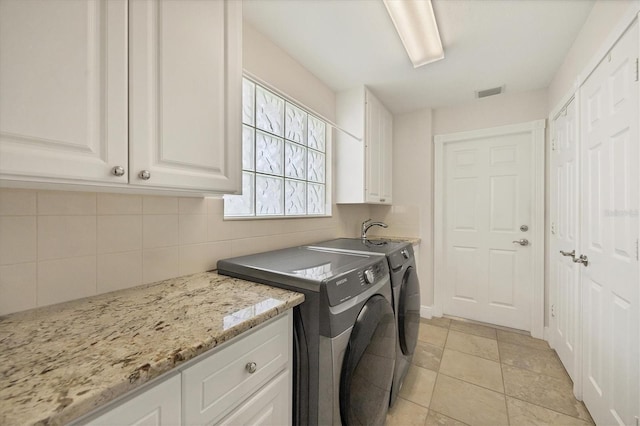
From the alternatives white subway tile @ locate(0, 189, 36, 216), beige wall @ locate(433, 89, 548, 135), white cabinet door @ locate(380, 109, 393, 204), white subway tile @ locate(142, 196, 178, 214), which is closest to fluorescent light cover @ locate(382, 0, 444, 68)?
white cabinet door @ locate(380, 109, 393, 204)

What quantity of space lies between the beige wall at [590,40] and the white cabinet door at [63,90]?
6.51 ft

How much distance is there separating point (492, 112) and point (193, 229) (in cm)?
305

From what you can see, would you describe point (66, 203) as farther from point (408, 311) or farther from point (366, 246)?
point (408, 311)

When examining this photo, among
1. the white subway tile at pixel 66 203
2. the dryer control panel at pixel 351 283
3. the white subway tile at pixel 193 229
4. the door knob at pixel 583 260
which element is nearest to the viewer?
the white subway tile at pixel 66 203

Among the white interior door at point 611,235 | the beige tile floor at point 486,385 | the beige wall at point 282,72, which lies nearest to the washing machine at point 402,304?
the beige tile floor at point 486,385

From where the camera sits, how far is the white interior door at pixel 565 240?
5.71ft

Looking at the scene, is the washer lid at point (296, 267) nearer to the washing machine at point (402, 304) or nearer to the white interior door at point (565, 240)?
the washing machine at point (402, 304)

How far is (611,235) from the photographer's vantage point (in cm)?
Answer: 129

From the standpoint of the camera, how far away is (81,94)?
2.36ft

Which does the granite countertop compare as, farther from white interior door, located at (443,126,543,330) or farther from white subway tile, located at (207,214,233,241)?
white interior door, located at (443,126,543,330)

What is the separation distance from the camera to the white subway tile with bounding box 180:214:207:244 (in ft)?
4.35

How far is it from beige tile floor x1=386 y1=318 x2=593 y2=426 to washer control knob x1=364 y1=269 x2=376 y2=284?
0.93 m

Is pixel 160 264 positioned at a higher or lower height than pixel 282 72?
lower

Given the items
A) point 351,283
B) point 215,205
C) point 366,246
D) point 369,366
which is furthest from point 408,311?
point 215,205
